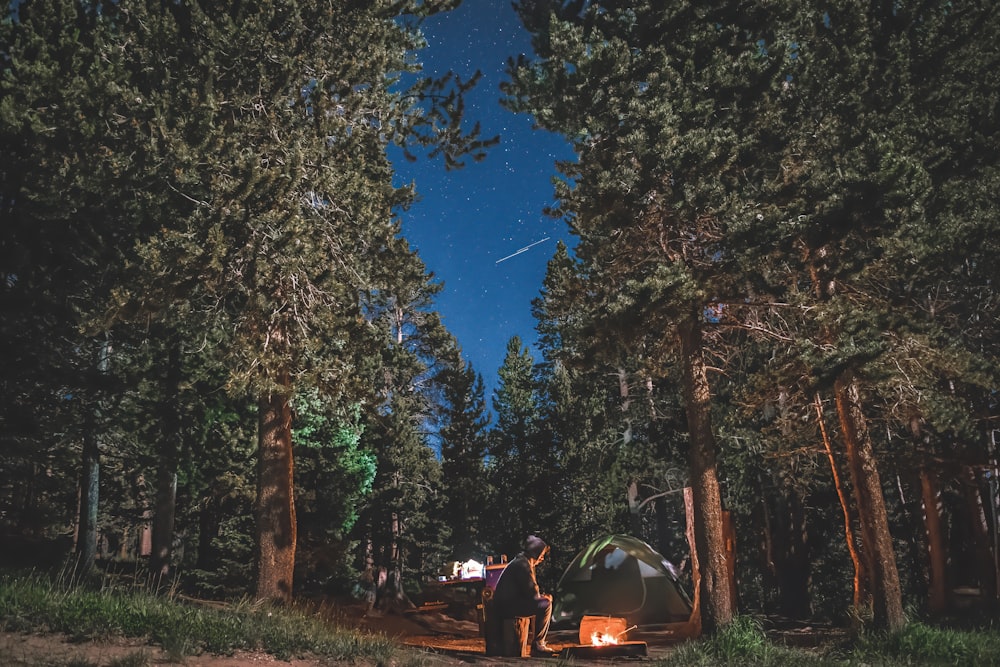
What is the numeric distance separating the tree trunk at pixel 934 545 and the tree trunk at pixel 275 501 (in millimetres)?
14751

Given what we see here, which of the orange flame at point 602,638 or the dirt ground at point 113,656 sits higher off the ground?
the dirt ground at point 113,656

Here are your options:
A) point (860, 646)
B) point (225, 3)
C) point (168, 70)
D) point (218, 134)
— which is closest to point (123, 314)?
point (218, 134)

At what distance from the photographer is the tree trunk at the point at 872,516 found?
12445 mm

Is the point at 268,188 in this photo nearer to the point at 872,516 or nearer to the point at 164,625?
the point at 164,625

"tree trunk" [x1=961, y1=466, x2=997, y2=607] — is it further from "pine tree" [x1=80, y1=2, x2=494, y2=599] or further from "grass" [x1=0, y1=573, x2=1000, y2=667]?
"pine tree" [x1=80, y1=2, x2=494, y2=599]

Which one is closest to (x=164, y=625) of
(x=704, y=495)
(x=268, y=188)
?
(x=268, y=188)

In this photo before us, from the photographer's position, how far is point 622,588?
22609mm

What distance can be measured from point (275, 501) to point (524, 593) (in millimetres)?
4507

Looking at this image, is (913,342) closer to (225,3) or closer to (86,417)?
(225,3)

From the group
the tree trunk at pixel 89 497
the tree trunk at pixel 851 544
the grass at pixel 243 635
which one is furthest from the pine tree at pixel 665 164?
the tree trunk at pixel 89 497

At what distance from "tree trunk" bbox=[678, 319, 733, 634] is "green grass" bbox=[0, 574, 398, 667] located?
6475 millimetres

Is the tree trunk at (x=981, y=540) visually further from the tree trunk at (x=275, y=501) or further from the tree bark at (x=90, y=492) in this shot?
the tree bark at (x=90, y=492)

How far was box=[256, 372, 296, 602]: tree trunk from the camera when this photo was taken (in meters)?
11.8

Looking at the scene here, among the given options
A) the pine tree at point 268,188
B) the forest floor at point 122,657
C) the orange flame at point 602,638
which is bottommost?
the orange flame at point 602,638
